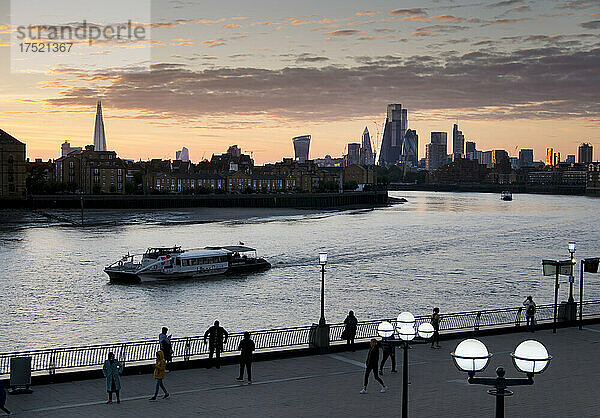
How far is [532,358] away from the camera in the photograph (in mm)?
7742

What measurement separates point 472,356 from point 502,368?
1.11 ft

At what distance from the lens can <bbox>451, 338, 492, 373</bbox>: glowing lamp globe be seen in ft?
26.6

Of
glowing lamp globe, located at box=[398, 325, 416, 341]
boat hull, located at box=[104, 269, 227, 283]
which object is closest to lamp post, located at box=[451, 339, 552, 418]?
glowing lamp globe, located at box=[398, 325, 416, 341]

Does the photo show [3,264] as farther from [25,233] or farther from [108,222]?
[108,222]

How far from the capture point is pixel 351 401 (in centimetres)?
1778

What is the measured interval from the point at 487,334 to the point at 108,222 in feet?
312

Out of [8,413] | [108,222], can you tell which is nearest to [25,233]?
[108,222]

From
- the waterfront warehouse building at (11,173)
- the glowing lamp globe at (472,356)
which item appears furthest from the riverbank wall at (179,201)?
the glowing lamp globe at (472,356)

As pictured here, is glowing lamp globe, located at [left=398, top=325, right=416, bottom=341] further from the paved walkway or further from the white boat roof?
the white boat roof

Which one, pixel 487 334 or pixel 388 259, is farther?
pixel 388 259

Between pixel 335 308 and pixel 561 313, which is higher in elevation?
pixel 561 313

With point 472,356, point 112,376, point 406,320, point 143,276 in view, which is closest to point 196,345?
point 112,376

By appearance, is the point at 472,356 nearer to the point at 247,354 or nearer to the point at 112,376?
the point at 112,376

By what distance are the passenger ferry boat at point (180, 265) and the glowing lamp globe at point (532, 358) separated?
49.0 metres
